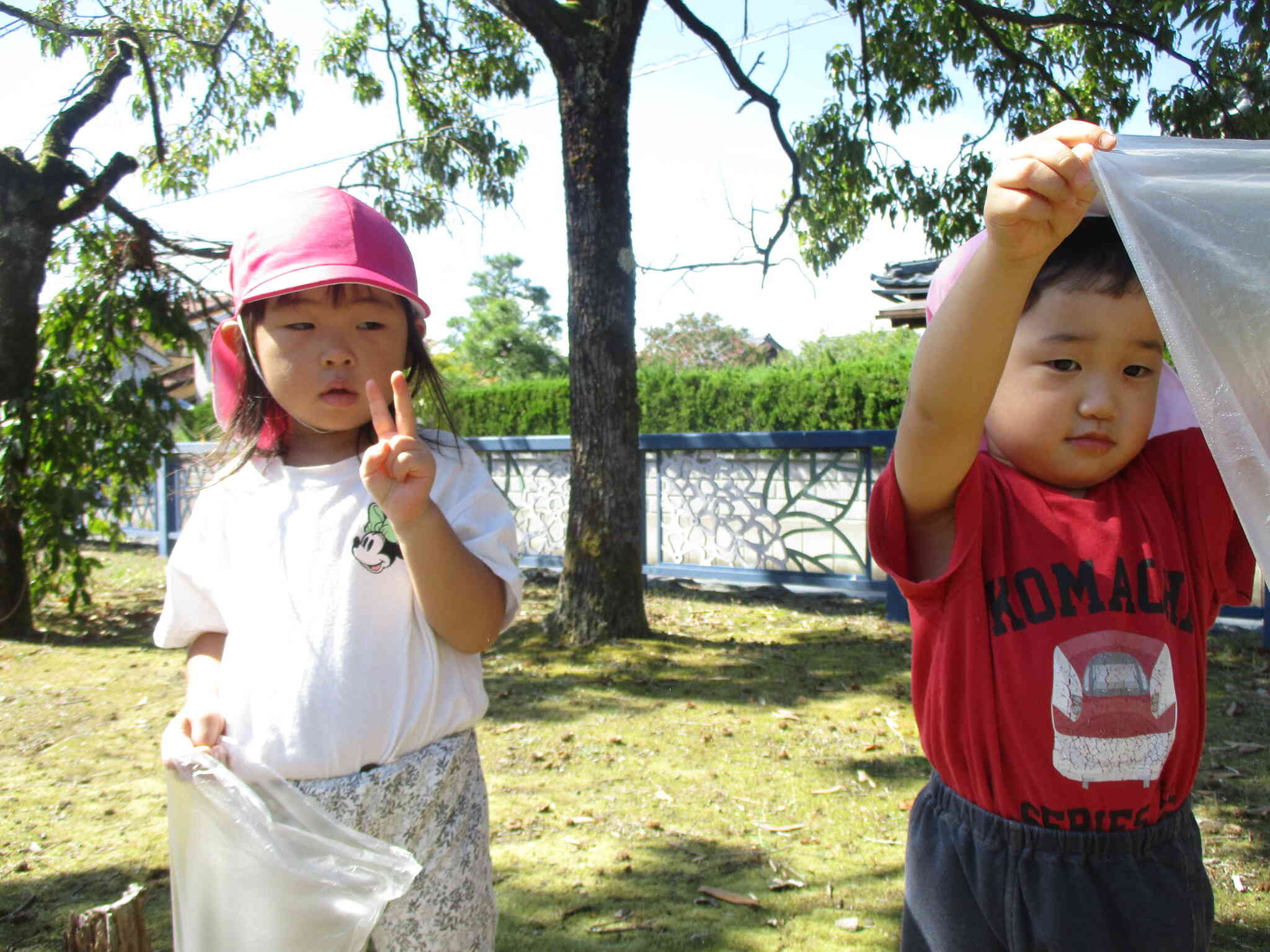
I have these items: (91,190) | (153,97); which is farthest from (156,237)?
(153,97)

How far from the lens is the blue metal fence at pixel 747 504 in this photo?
290 inches

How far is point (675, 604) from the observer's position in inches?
285

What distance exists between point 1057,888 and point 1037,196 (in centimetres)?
86

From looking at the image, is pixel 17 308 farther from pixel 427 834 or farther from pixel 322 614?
pixel 427 834

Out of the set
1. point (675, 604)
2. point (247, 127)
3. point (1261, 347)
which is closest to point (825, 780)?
point (1261, 347)

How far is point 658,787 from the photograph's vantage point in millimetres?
3764

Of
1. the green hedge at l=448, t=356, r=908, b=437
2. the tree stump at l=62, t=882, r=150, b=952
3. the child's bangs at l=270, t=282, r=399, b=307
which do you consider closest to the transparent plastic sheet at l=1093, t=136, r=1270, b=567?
the child's bangs at l=270, t=282, r=399, b=307

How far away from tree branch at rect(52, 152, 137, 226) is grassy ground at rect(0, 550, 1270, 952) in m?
2.63

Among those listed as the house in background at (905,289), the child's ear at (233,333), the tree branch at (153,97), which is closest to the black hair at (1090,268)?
the child's ear at (233,333)

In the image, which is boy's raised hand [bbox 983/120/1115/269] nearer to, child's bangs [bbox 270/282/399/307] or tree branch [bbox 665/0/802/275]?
child's bangs [bbox 270/282/399/307]

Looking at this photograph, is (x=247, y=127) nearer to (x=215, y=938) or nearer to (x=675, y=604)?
(x=675, y=604)

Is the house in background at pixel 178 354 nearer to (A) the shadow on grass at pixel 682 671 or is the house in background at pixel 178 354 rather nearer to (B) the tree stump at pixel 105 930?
(A) the shadow on grass at pixel 682 671

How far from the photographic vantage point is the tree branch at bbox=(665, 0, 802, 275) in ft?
22.7

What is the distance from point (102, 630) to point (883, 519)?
671 centimetres
